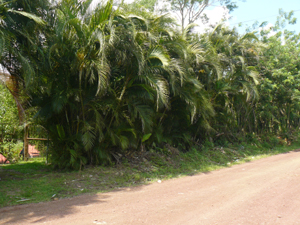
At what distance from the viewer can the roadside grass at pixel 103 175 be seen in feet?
21.5

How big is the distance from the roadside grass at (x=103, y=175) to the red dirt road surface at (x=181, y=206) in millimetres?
617

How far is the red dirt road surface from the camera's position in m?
4.62

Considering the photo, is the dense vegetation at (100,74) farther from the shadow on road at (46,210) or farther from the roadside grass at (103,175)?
the shadow on road at (46,210)

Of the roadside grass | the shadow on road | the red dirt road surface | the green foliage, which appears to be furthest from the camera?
the green foliage

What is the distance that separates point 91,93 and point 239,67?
28.7 feet

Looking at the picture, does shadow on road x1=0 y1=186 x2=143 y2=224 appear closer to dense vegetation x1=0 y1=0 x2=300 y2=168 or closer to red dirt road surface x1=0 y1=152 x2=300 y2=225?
red dirt road surface x1=0 y1=152 x2=300 y2=225

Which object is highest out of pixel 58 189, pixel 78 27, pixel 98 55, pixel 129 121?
pixel 78 27

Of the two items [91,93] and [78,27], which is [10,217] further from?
[78,27]

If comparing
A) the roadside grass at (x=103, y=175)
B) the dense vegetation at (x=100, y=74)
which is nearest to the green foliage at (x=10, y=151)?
the roadside grass at (x=103, y=175)

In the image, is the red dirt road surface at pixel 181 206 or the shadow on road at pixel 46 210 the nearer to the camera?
the red dirt road surface at pixel 181 206

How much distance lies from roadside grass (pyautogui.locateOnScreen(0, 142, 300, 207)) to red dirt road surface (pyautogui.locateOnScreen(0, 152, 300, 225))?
2.02 ft

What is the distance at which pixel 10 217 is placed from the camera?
194 inches

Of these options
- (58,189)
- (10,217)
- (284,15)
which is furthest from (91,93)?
(284,15)

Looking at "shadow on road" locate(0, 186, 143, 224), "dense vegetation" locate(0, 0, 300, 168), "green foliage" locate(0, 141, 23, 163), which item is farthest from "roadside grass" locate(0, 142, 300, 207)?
"green foliage" locate(0, 141, 23, 163)
